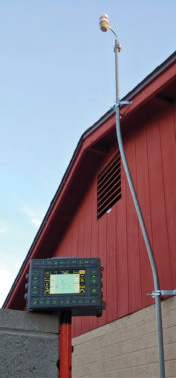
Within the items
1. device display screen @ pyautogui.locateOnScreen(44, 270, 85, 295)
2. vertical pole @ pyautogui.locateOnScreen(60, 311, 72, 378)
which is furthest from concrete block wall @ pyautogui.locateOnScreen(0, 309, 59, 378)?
device display screen @ pyautogui.locateOnScreen(44, 270, 85, 295)

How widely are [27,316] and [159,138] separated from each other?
2.90m

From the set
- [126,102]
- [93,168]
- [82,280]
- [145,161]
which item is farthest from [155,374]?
[93,168]

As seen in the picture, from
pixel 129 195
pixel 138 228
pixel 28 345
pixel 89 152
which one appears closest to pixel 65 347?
pixel 28 345

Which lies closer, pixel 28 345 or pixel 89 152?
pixel 28 345

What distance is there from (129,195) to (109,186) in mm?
845

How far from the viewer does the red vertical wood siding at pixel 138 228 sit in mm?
4566

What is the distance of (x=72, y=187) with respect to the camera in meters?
7.42

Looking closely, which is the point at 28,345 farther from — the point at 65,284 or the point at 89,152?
the point at 89,152

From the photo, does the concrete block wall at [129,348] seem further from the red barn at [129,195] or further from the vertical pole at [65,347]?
the vertical pole at [65,347]

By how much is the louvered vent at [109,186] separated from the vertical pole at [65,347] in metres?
3.14

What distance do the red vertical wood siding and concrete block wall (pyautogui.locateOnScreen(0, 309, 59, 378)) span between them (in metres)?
1.72

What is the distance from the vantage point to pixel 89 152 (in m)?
6.67

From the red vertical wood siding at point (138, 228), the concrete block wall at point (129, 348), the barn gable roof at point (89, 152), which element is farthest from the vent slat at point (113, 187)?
the concrete block wall at point (129, 348)

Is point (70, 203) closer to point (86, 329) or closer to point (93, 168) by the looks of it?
point (93, 168)
